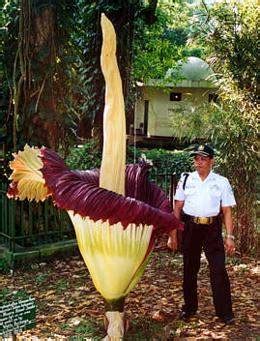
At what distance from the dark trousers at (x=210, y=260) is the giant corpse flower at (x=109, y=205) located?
729 mm

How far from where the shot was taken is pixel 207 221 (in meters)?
3.48

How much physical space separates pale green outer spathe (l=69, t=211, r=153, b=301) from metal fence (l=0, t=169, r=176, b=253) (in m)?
2.50

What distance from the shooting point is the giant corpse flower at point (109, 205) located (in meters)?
2.54

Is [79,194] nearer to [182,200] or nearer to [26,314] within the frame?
[26,314]

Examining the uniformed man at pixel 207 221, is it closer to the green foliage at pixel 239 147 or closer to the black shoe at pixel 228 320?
the black shoe at pixel 228 320

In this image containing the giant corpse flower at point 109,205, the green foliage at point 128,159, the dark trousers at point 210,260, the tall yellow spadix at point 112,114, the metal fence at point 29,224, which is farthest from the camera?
the green foliage at point 128,159

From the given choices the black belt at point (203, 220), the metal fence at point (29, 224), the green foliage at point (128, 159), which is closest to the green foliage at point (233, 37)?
the green foliage at point (128, 159)

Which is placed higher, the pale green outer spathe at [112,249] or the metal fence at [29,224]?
the pale green outer spathe at [112,249]

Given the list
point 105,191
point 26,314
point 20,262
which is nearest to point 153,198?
point 105,191

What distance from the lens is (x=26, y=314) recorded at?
7.99 ft

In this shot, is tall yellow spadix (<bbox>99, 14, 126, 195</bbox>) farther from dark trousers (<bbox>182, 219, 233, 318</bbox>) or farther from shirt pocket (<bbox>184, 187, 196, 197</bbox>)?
dark trousers (<bbox>182, 219, 233, 318</bbox>)

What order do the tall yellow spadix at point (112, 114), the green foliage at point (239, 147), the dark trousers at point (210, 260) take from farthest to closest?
1. the green foliage at point (239, 147)
2. the dark trousers at point (210, 260)
3. the tall yellow spadix at point (112, 114)

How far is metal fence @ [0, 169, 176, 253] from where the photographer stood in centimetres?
517

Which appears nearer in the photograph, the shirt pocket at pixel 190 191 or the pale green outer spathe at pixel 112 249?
the pale green outer spathe at pixel 112 249
